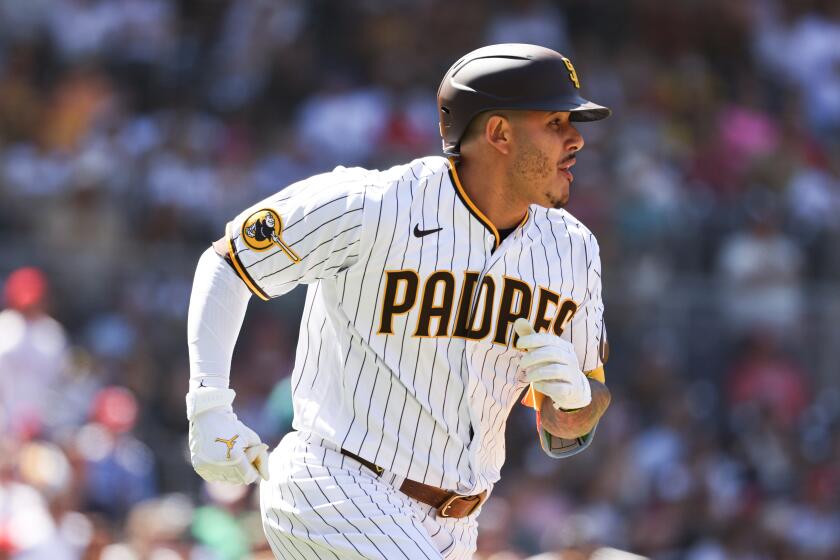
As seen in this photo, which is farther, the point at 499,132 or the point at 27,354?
the point at 27,354

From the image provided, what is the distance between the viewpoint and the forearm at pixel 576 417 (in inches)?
156

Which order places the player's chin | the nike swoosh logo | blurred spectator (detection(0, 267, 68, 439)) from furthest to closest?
blurred spectator (detection(0, 267, 68, 439)) < the player's chin < the nike swoosh logo

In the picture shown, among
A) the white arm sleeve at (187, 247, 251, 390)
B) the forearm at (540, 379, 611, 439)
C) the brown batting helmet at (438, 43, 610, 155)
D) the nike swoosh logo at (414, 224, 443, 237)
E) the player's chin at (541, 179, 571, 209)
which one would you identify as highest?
the brown batting helmet at (438, 43, 610, 155)

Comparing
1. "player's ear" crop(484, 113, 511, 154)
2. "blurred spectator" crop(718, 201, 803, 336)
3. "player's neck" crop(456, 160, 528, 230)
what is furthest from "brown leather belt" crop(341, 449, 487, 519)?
"blurred spectator" crop(718, 201, 803, 336)

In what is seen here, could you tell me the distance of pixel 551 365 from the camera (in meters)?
3.72

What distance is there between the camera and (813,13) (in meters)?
12.5

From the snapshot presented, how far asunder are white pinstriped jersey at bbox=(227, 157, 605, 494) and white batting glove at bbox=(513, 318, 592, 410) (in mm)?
142

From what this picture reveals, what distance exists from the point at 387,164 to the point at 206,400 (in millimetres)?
6617

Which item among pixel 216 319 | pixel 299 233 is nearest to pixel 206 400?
pixel 216 319

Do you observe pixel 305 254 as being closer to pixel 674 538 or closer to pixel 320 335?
pixel 320 335

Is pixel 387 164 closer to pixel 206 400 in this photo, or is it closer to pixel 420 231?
pixel 420 231

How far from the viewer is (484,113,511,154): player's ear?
3863 millimetres

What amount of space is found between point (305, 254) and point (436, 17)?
842 cm

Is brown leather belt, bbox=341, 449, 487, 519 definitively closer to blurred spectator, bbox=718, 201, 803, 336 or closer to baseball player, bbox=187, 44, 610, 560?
baseball player, bbox=187, 44, 610, 560
